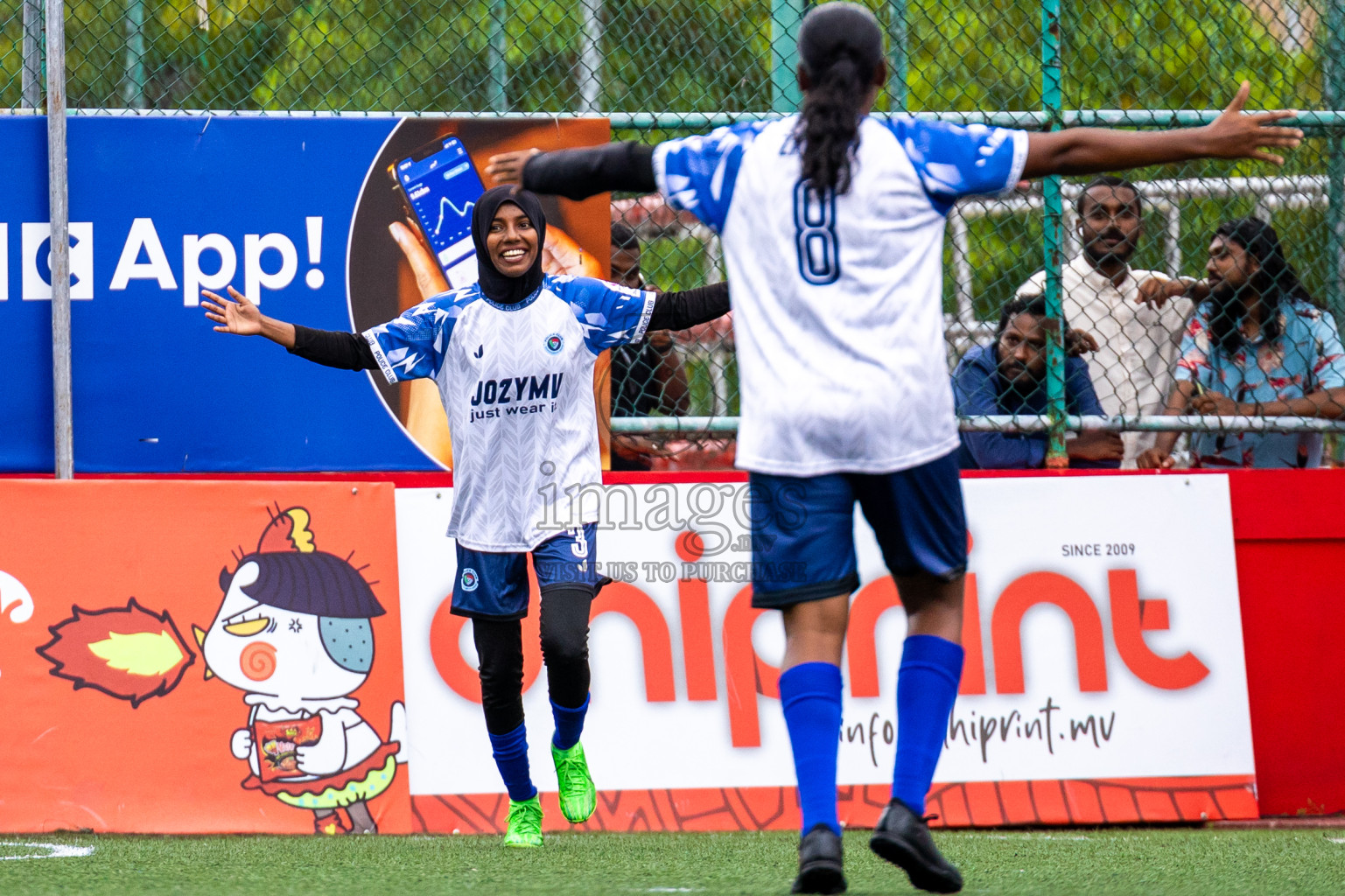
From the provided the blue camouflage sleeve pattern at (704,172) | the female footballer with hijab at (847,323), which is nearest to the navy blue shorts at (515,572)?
the female footballer with hijab at (847,323)

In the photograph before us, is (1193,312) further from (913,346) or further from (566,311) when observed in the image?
(913,346)

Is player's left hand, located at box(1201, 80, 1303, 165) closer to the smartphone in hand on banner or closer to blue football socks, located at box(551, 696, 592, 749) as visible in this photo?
blue football socks, located at box(551, 696, 592, 749)

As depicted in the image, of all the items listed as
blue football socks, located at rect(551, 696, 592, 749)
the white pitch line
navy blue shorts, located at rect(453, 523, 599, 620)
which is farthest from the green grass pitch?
navy blue shorts, located at rect(453, 523, 599, 620)

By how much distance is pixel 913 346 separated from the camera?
3109mm

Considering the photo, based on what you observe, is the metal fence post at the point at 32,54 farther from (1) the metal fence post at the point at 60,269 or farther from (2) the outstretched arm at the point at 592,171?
(2) the outstretched arm at the point at 592,171

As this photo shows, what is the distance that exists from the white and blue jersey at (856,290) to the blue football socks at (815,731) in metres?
→ 0.43

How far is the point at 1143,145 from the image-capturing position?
122 inches

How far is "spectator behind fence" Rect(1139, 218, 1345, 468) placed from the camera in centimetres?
592

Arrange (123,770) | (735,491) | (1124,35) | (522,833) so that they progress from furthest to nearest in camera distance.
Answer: (1124,35), (735,491), (123,770), (522,833)

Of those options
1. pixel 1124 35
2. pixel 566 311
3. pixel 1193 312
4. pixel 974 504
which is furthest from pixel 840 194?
pixel 1124 35

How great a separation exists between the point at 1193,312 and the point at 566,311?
103 inches

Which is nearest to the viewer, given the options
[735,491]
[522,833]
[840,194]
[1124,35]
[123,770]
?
[840,194]

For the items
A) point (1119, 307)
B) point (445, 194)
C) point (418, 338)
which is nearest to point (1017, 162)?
point (418, 338)

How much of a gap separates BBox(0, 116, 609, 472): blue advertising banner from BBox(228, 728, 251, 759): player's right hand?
102 centimetres
